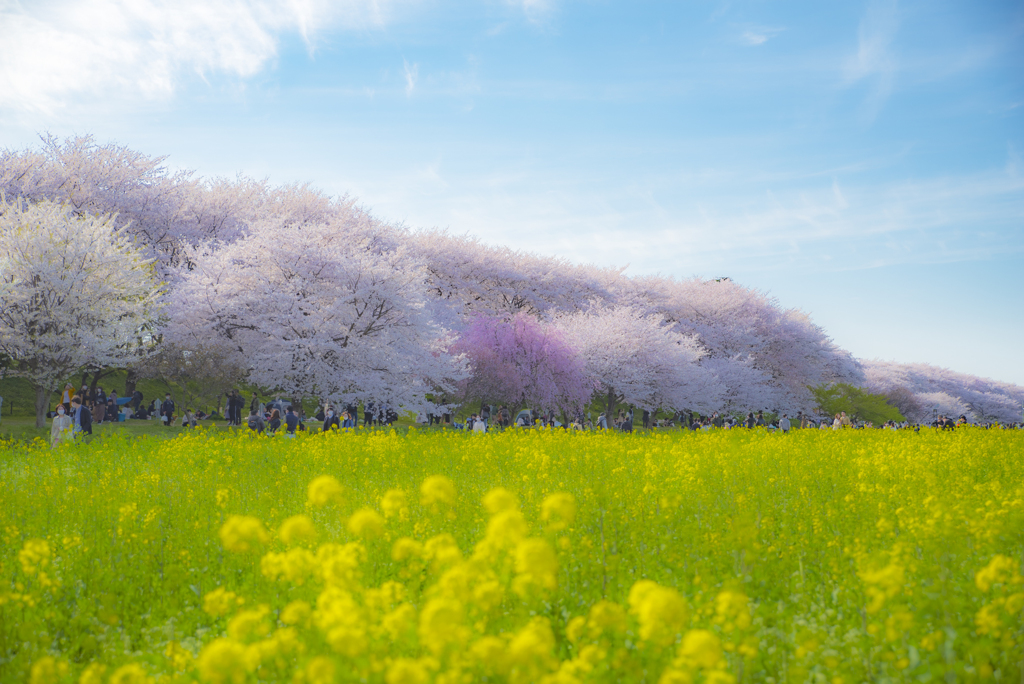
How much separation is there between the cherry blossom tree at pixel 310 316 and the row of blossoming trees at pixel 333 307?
9cm

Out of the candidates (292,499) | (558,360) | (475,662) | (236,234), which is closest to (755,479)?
(292,499)

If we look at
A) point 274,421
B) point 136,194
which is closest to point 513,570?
point 274,421

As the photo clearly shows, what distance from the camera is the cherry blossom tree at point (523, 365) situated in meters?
33.0

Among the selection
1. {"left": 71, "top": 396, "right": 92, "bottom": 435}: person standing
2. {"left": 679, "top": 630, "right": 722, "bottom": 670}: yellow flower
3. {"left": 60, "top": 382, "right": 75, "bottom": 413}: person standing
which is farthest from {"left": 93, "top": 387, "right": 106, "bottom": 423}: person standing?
{"left": 679, "top": 630, "right": 722, "bottom": 670}: yellow flower

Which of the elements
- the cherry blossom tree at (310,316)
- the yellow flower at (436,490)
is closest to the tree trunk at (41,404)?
the cherry blossom tree at (310,316)

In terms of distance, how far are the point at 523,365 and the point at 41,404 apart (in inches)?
817

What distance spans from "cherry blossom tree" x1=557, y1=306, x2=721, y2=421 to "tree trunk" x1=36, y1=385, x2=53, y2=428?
23727 millimetres

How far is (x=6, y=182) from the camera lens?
31.4 meters

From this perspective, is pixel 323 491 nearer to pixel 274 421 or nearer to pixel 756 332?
pixel 274 421

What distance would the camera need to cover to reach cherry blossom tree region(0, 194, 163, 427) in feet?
72.5

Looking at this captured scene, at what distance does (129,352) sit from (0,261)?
5.16m

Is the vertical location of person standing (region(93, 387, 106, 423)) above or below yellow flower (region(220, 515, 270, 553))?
below

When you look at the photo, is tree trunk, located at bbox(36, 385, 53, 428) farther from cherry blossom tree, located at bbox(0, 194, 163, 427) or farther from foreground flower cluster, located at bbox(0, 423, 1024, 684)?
foreground flower cluster, located at bbox(0, 423, 1024, 684)

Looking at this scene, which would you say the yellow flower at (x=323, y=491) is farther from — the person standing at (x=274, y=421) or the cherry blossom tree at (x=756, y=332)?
the cherry blossom tree at (x=756, y=332)
